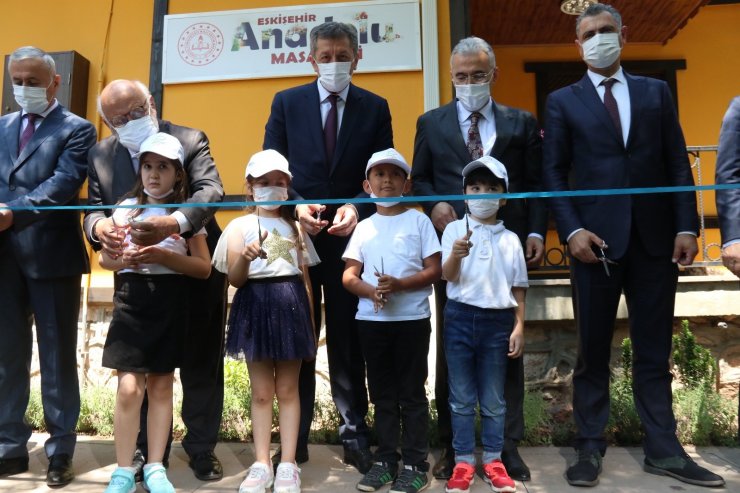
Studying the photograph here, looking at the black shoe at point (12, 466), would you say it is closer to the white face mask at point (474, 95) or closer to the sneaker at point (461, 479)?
the sneaker at point (461, 479)

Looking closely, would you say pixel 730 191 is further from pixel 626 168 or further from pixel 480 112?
pixel 480 112

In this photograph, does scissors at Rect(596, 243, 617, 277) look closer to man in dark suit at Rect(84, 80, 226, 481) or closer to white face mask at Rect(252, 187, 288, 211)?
white face mask at Rect(252, 187, 288, 211)

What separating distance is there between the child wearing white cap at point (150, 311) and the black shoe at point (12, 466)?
0.87 m

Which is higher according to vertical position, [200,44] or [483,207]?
[200,44]

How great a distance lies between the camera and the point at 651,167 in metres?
3.21

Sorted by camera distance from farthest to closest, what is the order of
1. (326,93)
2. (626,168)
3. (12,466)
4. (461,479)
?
(326,93) < (12,466) < (626,168) < (461,479)

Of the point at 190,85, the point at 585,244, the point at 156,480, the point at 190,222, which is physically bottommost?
the point at 156,480

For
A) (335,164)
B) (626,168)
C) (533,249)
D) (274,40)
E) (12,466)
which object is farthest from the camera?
(274,40)

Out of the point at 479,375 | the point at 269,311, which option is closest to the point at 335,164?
the point at 269,311

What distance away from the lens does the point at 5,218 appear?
3326mm

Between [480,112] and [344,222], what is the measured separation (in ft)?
3.22

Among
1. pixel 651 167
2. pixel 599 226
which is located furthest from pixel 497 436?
pixel 651 167

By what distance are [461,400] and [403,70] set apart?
304 centimetres

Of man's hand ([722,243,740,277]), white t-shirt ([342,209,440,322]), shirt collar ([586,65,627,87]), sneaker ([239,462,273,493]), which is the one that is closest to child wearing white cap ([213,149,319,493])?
sneaker ([239,462,273,493])
